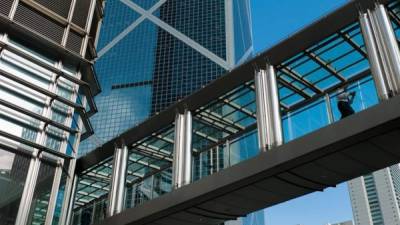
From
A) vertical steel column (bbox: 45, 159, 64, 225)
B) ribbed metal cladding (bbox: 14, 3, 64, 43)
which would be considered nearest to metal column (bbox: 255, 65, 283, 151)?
vertical steel column (bbox: 45, 159, 64, 225)

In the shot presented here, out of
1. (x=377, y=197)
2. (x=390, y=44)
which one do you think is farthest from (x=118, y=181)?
(x=377, y=197)

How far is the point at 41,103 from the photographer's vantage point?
13.2 metres

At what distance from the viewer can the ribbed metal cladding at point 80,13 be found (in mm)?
15008

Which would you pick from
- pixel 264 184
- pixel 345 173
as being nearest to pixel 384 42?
pixel 345 173

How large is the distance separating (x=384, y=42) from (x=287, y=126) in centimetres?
273

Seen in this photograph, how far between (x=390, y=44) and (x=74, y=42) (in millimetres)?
9467

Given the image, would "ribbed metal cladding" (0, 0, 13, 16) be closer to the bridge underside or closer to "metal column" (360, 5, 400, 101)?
the bridge underside

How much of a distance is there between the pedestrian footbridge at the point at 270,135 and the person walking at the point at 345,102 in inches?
4.7

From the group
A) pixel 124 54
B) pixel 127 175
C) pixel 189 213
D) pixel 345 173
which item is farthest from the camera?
pixel 124 54

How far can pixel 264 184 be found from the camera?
35.3 ft

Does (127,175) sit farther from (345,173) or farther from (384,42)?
(384,42)

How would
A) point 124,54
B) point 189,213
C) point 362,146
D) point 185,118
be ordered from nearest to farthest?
point 362,146 → point 189,213 → point 185,118 → point 124,54

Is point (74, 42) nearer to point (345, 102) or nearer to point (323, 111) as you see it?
point (323, 111)

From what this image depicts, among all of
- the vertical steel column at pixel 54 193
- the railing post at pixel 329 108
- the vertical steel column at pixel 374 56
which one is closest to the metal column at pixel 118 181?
the vertical steel column at pixel 54 193
